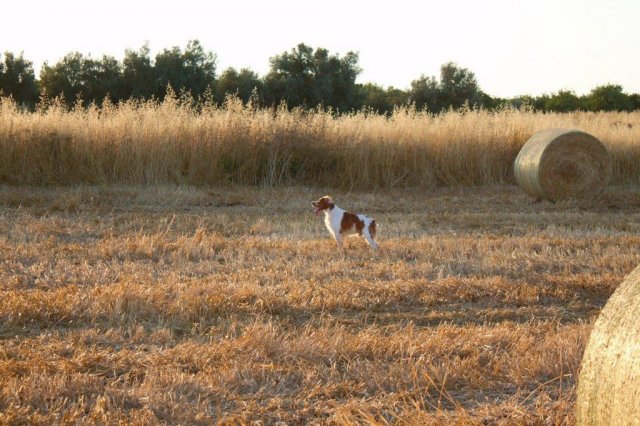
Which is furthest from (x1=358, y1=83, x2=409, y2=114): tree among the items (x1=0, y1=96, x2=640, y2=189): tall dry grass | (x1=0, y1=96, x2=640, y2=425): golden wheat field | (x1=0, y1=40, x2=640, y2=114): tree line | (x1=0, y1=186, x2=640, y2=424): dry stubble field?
(x1=0, y1=186, x2=640, y2=424): dry stubble field

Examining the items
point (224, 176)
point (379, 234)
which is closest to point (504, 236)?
point (379, 234)

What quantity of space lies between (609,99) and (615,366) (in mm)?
42054

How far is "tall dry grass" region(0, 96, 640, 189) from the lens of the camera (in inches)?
614

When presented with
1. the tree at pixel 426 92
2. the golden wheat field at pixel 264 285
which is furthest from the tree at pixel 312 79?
the golden wheat field at pixel 264 285

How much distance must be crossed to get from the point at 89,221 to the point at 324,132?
281 inches

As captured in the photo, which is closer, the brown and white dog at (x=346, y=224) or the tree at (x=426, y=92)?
the brown and white dog at (x=346, y=224)

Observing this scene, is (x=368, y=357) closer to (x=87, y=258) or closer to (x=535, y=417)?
(x=535, y=417)

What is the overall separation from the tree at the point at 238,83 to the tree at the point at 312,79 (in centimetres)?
63

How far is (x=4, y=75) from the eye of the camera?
33.7m

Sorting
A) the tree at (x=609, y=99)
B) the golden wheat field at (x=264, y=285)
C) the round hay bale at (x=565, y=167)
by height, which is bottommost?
the golden wheat field at (x=264, y=285)

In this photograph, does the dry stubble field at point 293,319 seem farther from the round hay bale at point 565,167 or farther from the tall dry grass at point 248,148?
the tall dry grass at point 248,148

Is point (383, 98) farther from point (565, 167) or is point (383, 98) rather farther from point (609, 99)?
point (565, 167)

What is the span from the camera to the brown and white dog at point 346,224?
883 centimetres

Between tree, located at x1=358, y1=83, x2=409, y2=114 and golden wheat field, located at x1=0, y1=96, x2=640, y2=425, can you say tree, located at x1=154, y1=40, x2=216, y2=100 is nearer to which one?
tree, located at x1=358, y1=83, x2=409, y2=114
